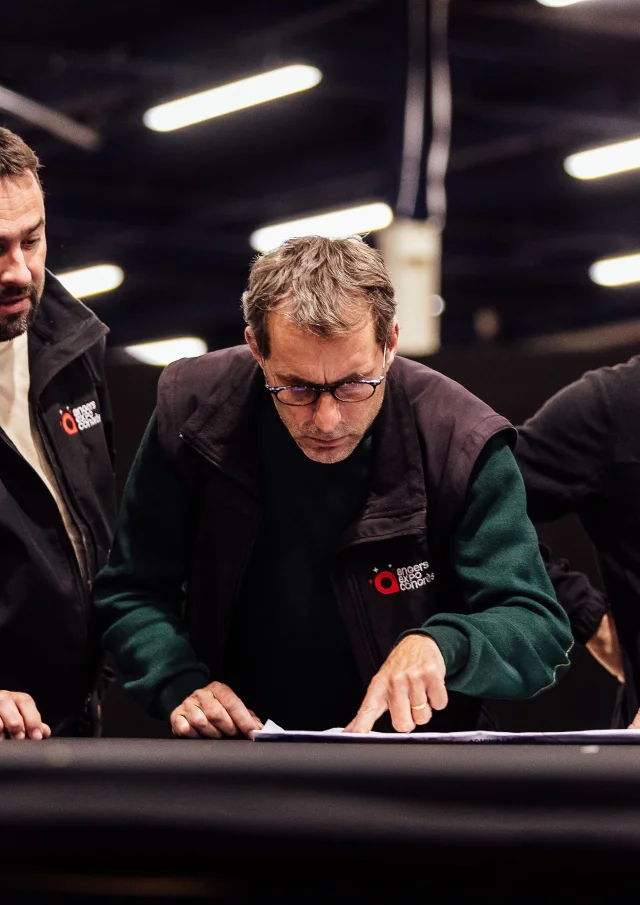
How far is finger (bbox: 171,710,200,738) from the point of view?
Answer: 151 cm

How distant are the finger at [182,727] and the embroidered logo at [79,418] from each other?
0.69m

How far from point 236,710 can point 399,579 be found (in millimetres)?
321

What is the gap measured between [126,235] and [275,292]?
405 inches

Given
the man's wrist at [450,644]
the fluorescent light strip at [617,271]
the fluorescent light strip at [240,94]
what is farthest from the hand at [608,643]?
the fluorescent light strip at [617,271]

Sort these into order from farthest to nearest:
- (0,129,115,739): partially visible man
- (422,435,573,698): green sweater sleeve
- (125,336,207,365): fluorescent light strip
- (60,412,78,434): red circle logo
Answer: (125,336,207,365): fluorescent light strip → (60,412,78,434): red circle logo → (0,129,115,739): partially visible man → (422,435,573,698): green sweater sleeve

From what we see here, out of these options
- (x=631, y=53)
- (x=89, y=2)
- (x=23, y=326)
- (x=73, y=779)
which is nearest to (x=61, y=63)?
(x=89, y=2)

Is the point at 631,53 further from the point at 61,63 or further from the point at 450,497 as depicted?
the point at 450,497

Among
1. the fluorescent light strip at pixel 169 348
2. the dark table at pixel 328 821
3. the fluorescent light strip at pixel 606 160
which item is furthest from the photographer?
the fluorescent light strip at pixel 169 348

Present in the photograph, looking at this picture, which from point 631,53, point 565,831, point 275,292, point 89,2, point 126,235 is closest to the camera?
point 565,831

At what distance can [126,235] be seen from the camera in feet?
37.9

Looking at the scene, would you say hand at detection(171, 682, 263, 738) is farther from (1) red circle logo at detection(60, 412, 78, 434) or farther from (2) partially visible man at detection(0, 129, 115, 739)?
(1) red circle logo at detection(60, 412, 78, 434)

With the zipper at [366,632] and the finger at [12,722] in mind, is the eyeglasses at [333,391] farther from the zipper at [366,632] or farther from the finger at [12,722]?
the finger at [12,722]

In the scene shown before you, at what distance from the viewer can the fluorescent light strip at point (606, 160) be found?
841 cm

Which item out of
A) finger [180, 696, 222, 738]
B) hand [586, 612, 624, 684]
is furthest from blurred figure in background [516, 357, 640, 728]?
finger [180, 696, 222, 738]
